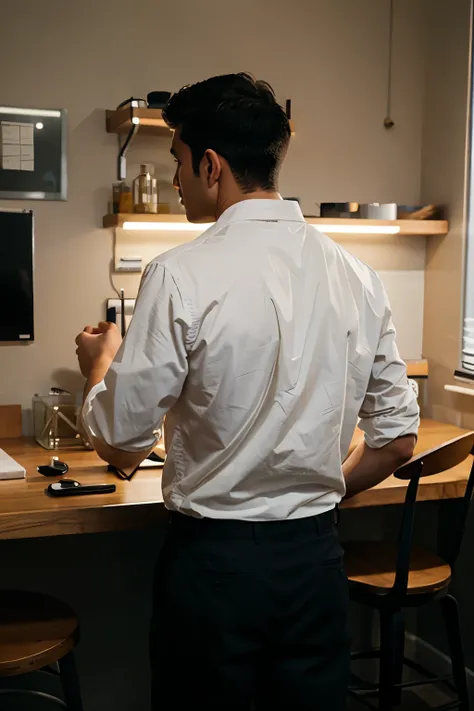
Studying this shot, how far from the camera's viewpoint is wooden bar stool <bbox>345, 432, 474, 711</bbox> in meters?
2.15

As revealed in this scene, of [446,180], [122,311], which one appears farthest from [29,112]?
[446,180]

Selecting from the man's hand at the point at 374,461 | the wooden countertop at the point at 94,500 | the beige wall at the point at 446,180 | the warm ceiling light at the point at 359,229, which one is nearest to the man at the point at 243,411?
the man's hand at the point at 374,461

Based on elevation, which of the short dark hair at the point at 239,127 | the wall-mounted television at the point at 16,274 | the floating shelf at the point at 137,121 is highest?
the floating shelf at the point at 137,121

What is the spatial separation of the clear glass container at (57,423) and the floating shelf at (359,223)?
1.87 ft

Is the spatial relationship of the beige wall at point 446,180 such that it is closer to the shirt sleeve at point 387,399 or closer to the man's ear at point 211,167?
the shirt sleeve at point 387,399

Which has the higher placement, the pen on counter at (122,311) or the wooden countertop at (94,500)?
the pen on counter at (122,311)

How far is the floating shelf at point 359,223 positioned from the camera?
8.71 ft

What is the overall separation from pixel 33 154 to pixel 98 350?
1.00 meters

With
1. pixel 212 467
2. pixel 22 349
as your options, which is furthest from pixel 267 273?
pixel 22 349

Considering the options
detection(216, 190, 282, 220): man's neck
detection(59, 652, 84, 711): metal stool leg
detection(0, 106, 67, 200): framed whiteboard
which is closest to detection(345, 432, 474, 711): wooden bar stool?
detection(59, 652, 84, 711): metal stool leg

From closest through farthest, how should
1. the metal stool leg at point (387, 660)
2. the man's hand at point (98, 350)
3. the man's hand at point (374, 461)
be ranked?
the man's hand at point (374, 461)
the man's hand at point (98, 350)
the metal stool leg at point (387, 660)

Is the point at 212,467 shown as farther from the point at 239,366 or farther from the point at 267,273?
the point at 267,273

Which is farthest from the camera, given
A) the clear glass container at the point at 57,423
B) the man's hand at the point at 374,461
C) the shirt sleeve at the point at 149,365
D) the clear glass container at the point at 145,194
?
the clear glass container at the point at 145,194

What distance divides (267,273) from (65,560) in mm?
1518
